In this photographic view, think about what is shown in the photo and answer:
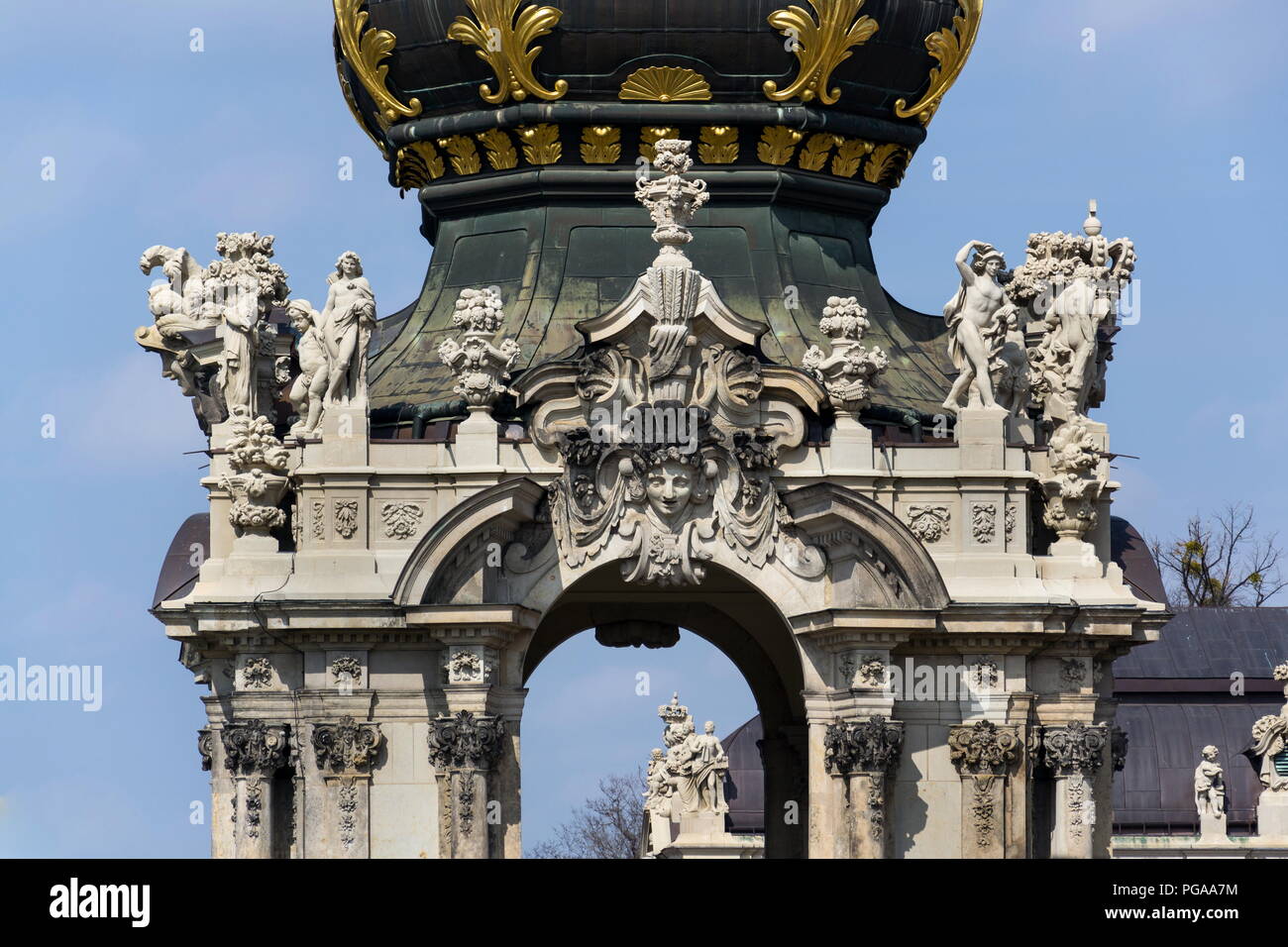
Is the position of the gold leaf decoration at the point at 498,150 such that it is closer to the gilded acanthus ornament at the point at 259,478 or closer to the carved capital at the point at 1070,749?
the gilded acanthus ornament at the point at 259,478

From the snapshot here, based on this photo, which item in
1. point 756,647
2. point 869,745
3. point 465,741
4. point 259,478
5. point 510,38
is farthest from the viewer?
point 756,647

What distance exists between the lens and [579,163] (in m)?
57.2

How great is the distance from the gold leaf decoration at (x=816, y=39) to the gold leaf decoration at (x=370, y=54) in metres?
4.90

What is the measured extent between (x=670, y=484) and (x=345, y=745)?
16.4 feet

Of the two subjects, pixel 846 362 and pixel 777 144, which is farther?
pixel 777 144

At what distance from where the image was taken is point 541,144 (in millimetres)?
56906

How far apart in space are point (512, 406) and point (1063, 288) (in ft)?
23.9

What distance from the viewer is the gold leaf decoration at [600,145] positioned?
186 feet

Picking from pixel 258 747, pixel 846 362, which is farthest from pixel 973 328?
pixel 258 747

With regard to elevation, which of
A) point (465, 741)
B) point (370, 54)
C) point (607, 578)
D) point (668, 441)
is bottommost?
point (465, 741)

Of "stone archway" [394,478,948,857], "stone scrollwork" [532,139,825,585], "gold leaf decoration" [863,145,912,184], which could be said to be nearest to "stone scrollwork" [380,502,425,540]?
"stone archway" [394,478,948,857]

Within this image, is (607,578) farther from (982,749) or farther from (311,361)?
(982,749)

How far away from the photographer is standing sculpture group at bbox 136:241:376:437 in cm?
5431
